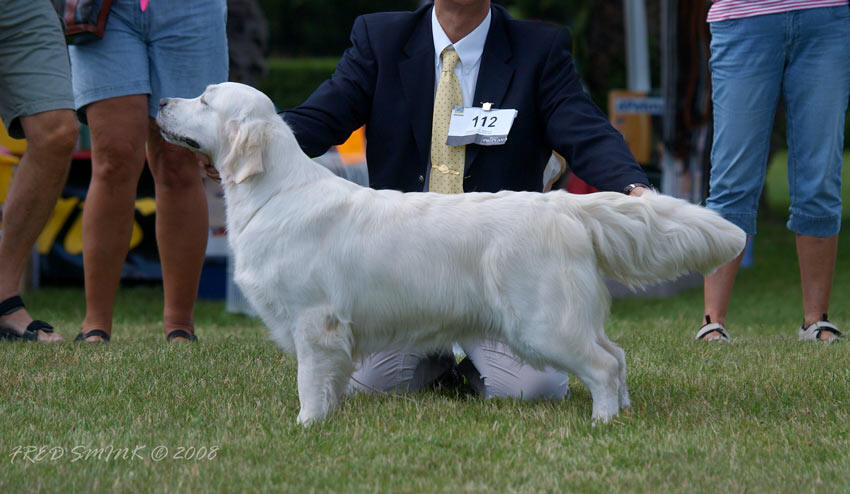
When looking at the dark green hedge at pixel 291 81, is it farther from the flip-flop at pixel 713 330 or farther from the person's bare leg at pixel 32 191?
the flip-flop at pixel 713 330

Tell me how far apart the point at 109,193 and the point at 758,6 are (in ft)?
9.42

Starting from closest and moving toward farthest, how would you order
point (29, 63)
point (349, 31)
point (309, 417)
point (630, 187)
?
1. point (309, 417)
2. point (630, 187)
3. point (29, 63)
4. point (349, 31)

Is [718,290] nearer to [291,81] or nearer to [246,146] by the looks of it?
[246,146]

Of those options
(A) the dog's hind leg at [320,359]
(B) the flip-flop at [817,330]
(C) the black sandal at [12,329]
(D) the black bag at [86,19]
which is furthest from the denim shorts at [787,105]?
(C) the black sandal at [12,329]

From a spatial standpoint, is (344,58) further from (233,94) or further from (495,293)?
(495,293)

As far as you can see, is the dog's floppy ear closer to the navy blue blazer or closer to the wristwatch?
the navy blue blazer

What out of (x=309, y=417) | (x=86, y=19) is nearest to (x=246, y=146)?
(x=309, y=417)

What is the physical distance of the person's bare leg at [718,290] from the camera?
4809mm

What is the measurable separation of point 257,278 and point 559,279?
0.90 m

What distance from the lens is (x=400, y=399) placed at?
353cm

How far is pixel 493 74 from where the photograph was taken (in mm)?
3748

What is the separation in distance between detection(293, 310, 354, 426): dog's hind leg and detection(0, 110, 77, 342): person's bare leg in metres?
1.82

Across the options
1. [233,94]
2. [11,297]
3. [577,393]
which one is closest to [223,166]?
[233,94]

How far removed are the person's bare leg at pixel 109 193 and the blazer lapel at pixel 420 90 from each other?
1.26 m
